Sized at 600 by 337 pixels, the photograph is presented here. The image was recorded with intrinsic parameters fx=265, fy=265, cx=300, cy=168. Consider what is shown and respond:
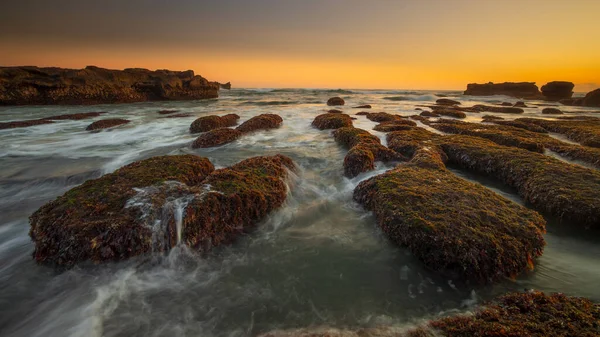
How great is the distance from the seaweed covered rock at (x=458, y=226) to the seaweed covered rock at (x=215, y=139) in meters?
7.10

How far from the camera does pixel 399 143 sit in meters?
9.15

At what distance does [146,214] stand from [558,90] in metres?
63.9

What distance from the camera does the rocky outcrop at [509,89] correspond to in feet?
179

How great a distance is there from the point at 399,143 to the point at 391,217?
5544 mm

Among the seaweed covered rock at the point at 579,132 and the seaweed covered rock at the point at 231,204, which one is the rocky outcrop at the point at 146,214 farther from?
the seaweed covered rock at the point at 579,132

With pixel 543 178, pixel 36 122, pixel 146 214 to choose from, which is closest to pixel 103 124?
pixel 36 122

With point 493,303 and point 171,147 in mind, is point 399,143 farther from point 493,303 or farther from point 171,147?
point 171,147

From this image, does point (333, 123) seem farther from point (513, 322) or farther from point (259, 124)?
point (513, 322)

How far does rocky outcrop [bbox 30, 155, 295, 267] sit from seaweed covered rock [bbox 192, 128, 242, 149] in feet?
15.8

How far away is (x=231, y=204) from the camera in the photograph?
4512 millimetres

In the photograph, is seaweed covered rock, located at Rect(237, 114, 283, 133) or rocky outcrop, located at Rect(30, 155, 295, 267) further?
seaweed covered rock, located at Rect(237, 114, 283, 133)

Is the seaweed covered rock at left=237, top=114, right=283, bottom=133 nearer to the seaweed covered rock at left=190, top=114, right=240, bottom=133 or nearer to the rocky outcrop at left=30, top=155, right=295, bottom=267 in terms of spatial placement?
the seaweed covered rock at left=190, top=114, right=240, bottom=133

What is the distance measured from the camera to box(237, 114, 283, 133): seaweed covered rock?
41.7 ft

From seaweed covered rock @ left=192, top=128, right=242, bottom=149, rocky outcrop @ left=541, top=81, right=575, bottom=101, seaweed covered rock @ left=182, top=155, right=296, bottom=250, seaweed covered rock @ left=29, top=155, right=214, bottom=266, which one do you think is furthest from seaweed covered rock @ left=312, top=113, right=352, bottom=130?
rocky outcrop @ left=541, top=81, right=575, bottom=101
